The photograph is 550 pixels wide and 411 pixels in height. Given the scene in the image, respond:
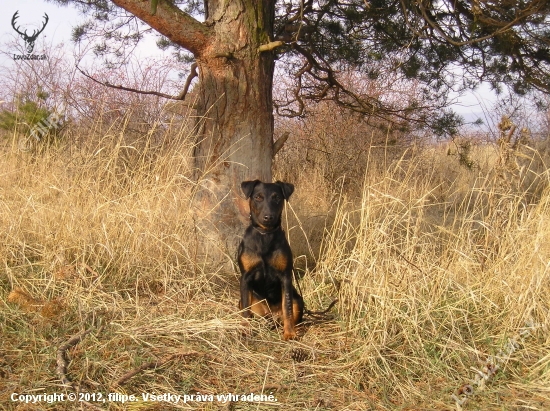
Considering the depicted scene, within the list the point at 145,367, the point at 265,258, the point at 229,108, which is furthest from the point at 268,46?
the point at 145,367

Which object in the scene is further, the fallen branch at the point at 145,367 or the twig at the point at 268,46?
the twig at the point at 268,46

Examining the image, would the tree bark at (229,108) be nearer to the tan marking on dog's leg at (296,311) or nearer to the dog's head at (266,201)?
the dog's head at (266,201)

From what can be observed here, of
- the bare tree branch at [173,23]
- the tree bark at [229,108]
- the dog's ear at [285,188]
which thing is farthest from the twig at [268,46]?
the dog's ear at [285,188]

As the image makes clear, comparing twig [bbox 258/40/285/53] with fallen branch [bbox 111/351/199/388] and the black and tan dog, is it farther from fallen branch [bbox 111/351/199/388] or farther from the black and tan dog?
fallen branch [bbox 111/351/199/388]

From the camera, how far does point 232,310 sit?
3760 millimetres

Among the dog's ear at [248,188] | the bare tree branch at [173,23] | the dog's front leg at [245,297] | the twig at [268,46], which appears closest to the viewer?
the dog's front leg at [245,297]

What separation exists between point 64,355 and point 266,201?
168 centimetres

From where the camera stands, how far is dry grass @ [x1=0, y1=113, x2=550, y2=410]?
2.80 m

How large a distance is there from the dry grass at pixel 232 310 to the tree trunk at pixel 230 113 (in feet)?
1.03

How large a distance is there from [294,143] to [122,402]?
7.87 metres

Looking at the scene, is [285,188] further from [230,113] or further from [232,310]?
[230,113]

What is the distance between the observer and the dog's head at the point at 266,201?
12.3 ft

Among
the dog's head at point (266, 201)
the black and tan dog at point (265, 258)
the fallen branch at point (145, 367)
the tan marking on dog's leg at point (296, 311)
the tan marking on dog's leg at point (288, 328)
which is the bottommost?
the fallen branch at point (145, 367)

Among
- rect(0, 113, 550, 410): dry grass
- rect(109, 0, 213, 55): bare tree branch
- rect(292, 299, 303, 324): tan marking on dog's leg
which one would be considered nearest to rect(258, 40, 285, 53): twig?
rect(109, 0, 213, 55): bare tree branch
